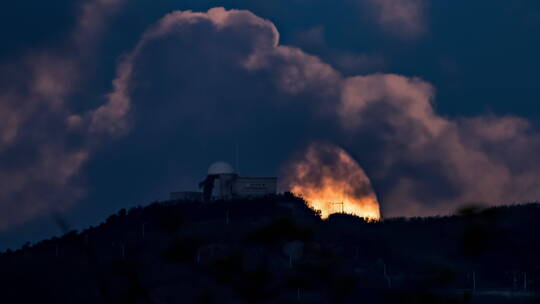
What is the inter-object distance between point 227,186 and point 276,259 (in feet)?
78.1

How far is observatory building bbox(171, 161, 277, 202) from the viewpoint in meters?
113

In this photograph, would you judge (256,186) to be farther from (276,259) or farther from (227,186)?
(276,259)

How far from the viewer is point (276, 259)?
91.7 metres

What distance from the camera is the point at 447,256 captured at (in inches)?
3814

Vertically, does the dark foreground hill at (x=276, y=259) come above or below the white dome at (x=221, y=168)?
below

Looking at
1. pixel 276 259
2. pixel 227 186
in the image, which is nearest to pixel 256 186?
pixel 227 186

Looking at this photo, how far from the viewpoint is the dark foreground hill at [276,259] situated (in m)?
81.1

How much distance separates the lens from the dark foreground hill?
81.1m

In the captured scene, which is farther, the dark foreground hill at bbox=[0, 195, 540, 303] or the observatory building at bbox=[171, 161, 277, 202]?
the observatory building at bbox=[171, 161, 277, 202]

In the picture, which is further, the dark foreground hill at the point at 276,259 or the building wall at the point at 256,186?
the building wall at the point at 256,186

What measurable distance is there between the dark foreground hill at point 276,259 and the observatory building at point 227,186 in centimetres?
224

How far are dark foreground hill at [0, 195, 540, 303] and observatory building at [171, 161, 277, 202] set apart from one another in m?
2.24

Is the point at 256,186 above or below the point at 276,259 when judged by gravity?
above

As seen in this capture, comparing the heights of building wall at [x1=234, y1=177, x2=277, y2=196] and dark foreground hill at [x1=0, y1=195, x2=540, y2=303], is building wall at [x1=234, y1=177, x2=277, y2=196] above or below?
above
